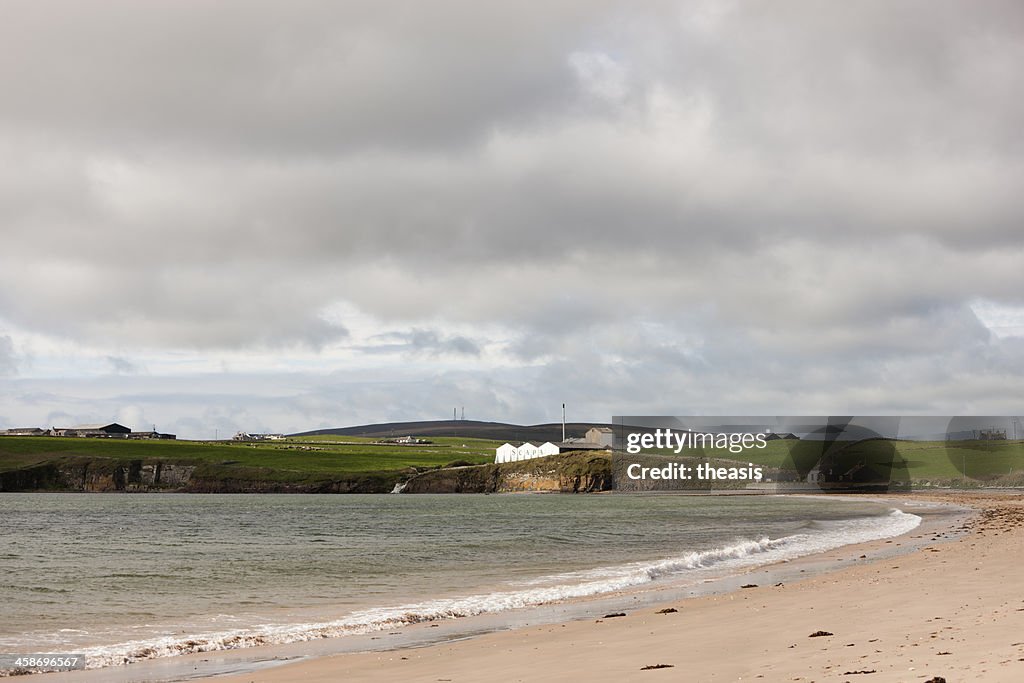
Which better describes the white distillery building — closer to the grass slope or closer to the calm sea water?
the grass slope

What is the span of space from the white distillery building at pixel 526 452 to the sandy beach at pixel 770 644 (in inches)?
5658

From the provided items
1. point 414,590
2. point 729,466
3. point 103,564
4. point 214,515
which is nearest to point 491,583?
point 414,590

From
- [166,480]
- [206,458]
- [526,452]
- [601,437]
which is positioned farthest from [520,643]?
[206,458]

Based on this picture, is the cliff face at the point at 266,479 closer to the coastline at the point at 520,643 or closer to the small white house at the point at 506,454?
the small white house at the point at 506,454

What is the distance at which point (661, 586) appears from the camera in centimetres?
2689

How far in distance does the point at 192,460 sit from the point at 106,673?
171m

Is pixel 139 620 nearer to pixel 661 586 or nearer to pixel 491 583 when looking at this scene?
pixel 491 583

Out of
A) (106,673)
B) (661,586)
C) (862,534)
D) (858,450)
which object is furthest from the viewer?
(858,450)

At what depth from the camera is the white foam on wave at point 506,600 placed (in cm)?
1766

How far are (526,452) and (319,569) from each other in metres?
139

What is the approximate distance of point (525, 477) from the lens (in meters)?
162

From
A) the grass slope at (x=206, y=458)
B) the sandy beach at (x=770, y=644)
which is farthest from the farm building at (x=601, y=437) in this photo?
the sandy beach at (x=770, y=644)

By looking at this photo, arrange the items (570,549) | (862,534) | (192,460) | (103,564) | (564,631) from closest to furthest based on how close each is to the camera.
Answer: (564,631) → (103,564) → (570,549) → (862,534) → (192,460)

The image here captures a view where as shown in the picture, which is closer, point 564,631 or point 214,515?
point 564,631
